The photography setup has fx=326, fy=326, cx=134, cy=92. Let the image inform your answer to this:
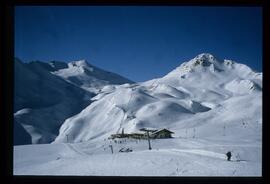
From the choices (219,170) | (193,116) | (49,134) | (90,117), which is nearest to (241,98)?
(193,116)

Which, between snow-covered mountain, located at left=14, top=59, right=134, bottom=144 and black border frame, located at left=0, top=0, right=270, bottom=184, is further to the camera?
snow-covered mountain, located at left=14, top=59, right=134, bottom=144

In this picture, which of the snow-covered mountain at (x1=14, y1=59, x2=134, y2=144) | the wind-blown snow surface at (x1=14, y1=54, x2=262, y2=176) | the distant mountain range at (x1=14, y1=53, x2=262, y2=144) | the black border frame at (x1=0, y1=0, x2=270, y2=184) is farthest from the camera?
the distant mountain range at (x1=14, y1=53, x2=262, y2=144)

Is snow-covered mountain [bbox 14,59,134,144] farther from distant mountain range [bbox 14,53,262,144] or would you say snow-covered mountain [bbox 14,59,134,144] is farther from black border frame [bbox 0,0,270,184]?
black border frame [bbox 0,0,270,184]

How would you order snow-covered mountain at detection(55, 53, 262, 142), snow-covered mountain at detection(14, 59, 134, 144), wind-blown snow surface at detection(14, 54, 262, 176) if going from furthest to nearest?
snow-covered mountain at detection(55, 53, 262, 142)
snow-covered mountain at detection(14, 59, 134, 144)
wind-blown snow surface at detection(14, 54, 262, 176)

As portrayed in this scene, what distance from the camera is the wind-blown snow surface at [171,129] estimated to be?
412 centimetres

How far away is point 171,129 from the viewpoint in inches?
563

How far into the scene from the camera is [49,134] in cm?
1378

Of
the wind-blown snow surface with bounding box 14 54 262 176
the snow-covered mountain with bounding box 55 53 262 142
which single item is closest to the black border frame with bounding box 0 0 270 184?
the wind-blown snow surface with bounding box 14 54 262 176

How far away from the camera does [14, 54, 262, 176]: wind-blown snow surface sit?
4.12 metres
